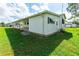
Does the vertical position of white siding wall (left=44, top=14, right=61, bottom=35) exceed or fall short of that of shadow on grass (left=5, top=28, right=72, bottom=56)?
it exceeds it

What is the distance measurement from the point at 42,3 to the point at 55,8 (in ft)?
0.66

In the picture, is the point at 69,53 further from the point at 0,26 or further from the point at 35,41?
the point at 0,26

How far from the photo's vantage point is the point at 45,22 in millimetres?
3035

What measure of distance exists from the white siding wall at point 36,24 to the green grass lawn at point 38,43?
89 mm

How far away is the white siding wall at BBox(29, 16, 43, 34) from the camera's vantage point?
302 cm

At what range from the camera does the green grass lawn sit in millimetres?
2963

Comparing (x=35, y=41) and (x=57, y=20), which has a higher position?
(x=57, y=20)

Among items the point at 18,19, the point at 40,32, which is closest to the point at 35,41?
the point at 40,32

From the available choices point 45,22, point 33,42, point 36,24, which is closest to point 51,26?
point 45,22

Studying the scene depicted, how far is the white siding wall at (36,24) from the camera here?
3020 millimetres

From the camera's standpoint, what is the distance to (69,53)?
117 inches

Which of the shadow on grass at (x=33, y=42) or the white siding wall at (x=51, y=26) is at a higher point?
the white siding wall at (x=51, y=26)

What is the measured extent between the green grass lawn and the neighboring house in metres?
0.08

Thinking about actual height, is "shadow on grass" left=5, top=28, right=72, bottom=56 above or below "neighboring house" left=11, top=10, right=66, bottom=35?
below
